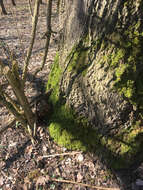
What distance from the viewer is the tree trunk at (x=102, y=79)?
4.25ft

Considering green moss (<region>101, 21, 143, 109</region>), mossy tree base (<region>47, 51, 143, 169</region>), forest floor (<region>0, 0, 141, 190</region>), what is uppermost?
green moss (<region>101, 21, 143, 109</region>)

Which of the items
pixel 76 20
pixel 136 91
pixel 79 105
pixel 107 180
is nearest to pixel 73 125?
pixel 79 105

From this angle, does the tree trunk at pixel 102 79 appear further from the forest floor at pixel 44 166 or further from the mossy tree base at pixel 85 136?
the forest floor at pixel 44 166

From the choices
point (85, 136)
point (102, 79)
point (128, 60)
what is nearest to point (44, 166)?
point (85, 136)

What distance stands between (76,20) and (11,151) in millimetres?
1949

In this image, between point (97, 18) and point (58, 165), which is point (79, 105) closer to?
point (58, 165)

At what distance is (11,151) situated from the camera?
223 cm

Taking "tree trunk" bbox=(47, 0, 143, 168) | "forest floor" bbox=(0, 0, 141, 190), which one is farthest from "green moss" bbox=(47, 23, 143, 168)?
"forest floor" bbox=(0, 0, 141, 190)

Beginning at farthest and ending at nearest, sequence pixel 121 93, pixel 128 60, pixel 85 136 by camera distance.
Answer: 1. pixel 85 136
2. pixel 121 93
3. pixel 128 60

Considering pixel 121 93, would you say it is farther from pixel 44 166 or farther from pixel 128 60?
pixel 44 166

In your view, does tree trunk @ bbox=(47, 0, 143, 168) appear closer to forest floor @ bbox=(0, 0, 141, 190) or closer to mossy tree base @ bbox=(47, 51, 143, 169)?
mossy tree base @ bbox=(47, 51, 143, 169)

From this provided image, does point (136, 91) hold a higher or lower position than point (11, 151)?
higher

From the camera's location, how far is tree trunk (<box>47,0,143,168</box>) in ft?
4.25

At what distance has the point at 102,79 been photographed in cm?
155
